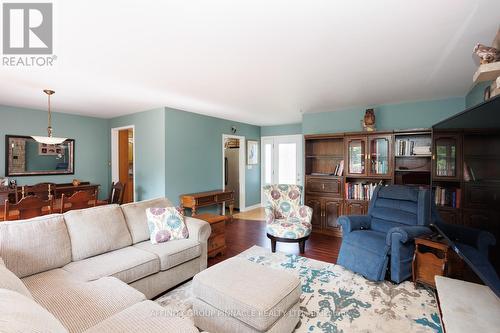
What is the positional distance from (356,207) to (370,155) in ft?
2.99

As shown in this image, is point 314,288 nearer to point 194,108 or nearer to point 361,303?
point 361,303

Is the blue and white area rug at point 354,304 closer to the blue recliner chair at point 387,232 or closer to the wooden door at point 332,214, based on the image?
the blue recliner chair at point 387,232

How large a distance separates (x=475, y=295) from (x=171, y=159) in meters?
4.17

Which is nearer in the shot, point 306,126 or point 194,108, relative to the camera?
point 194,108

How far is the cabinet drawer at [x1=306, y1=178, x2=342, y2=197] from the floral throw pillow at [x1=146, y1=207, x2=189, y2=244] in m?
2.66

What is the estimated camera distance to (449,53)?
2234 mm

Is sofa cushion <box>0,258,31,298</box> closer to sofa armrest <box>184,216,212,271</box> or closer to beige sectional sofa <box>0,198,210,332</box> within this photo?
beige sectional sofa <box>0,198,210,332</box>

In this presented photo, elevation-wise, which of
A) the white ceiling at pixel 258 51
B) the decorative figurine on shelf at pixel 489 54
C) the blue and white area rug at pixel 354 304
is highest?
the white ceiling at pixel 258 51

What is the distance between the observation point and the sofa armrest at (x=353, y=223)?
300 centimetres

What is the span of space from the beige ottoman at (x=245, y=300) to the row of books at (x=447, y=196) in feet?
4.22

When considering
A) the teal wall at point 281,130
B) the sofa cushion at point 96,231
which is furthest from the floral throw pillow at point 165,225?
the teal wall at point 281,130

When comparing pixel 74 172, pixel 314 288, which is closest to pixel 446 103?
pixel 314 288

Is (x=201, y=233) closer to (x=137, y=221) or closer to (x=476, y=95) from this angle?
(x=137, y=221)

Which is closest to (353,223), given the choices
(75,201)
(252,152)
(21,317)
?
(21,317)
